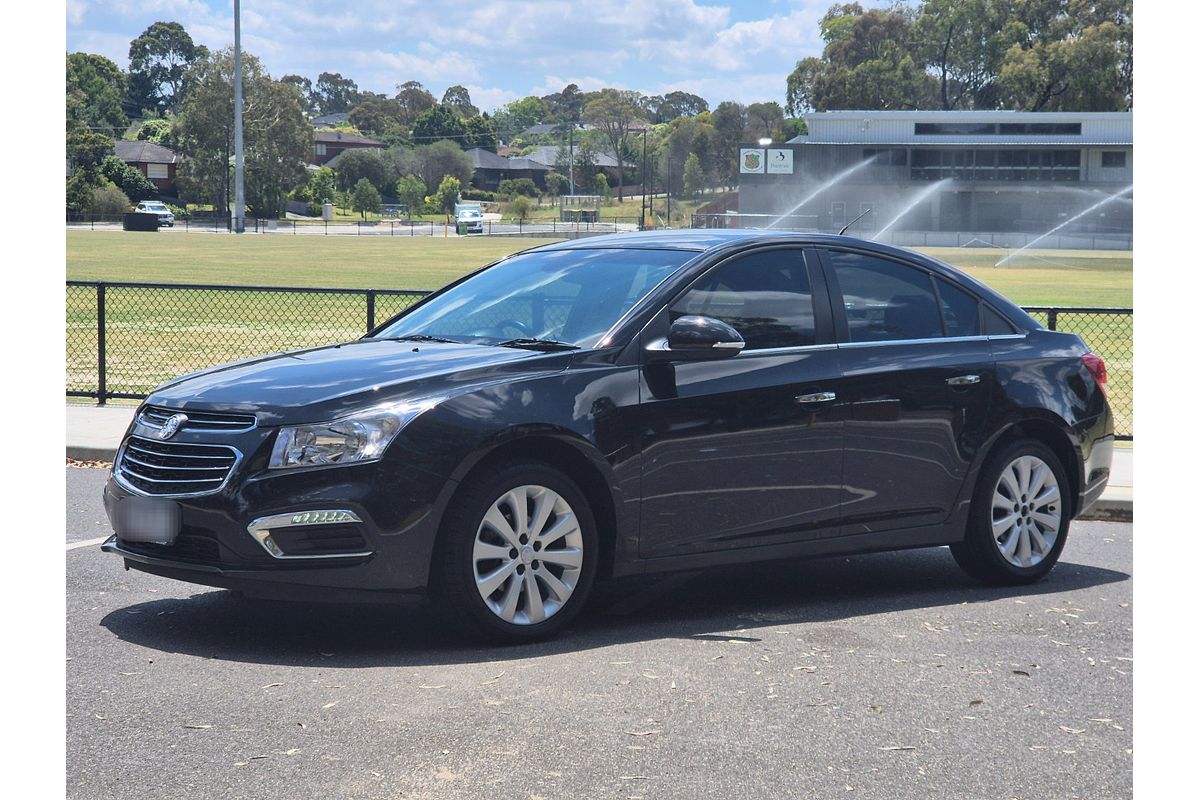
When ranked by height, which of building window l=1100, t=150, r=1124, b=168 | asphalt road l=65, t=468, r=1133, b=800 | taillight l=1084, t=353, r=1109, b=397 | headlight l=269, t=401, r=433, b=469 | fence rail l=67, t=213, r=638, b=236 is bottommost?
asphalt road l=65, t=468, r=1133, b=800

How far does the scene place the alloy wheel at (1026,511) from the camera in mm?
7480

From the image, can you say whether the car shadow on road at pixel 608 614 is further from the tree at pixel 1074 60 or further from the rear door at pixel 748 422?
the tree at pixel 1074 60

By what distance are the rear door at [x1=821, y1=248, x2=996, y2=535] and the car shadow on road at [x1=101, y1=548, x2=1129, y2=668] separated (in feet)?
1.64

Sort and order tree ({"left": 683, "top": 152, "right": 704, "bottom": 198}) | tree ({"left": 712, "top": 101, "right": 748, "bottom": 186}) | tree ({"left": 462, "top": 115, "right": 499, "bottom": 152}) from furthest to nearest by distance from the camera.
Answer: tree ({"left": 462, "top": 115, "right": 499, "bottom": 152}), tree ({"left": 712, "top": 101, "right": 748, "bottom": 186}), tree ({"left": 683, "top": 152, "right": 704, "bottom": 198})

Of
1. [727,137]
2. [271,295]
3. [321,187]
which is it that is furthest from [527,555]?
[727,137]

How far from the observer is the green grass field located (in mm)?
19438

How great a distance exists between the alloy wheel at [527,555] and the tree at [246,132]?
115 metres

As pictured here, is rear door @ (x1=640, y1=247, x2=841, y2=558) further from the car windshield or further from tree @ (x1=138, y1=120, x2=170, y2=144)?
tree @ (x1=138, y1=120, x2=170, y2=144)

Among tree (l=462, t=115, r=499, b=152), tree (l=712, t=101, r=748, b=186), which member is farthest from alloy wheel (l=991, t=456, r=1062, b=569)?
tree (l=462, t=115, r=499, b=152)

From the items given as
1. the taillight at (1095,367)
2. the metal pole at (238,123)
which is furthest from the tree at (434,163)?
the taillight at (1095,367)

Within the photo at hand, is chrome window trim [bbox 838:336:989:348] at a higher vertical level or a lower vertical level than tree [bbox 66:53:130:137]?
lower

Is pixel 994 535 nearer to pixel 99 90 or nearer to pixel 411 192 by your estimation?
pixel 411 192

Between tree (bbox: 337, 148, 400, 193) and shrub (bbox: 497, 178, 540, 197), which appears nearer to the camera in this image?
tree (bbox: 337, 148, 400, 193)

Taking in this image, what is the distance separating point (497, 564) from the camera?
19.3ft
